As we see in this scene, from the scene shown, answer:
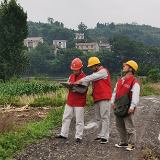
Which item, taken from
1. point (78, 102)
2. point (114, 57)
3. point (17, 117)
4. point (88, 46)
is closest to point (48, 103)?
point (17, 117)

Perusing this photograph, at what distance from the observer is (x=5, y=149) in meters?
5.73

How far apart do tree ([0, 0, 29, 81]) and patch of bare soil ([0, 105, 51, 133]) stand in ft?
70.1

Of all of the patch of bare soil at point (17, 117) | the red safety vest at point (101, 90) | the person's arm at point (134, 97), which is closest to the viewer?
the person's arm at point (134, 97)

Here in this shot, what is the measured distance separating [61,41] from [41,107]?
11560cm

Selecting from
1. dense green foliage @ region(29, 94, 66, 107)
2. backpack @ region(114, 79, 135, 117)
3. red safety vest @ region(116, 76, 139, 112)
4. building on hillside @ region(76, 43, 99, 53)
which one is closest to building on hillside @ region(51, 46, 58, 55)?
building on hillside @ region(76, 43, 99, 53)

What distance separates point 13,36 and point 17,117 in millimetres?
24279

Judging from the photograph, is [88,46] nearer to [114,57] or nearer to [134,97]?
[114,57]

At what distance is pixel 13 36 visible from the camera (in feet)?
108

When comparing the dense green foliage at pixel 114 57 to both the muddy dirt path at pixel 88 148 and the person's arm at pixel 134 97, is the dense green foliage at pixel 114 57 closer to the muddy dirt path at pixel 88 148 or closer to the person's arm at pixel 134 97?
the muddy dirt path at pixel 88 148

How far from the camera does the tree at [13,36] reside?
3262cm

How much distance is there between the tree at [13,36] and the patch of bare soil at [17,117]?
2137 centimetres

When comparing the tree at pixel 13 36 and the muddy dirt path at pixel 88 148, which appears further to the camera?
the tree at pixel 13 36

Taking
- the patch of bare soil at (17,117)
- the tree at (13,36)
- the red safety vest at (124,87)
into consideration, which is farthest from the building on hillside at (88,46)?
the red safety vest at (124,87)

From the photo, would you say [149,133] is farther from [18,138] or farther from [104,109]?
[18,138]
